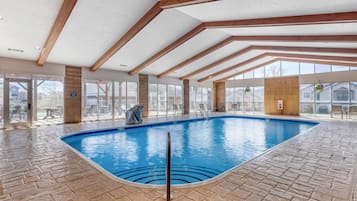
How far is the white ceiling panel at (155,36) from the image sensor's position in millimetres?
5818

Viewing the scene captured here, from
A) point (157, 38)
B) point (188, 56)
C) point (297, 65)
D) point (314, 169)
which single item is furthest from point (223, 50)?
point (314, 169)

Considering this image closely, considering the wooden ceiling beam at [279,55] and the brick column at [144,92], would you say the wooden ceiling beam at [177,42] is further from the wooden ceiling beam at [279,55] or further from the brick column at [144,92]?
the wooden ceiling beam at [279,55]

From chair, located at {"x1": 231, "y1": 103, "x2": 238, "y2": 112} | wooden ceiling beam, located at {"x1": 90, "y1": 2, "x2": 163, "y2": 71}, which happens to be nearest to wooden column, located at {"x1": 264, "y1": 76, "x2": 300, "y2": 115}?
chair, located at {"x1": 231, "y1": 103, "x2": 238, "y2": 112}

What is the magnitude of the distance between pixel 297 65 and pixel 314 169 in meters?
10.6

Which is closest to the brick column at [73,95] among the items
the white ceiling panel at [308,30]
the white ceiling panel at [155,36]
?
the white ceiling panel at [155,36]

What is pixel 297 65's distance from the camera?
11.7 metres

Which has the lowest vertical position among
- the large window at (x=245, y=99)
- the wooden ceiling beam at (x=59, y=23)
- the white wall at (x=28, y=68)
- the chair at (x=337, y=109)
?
the chair at (x=337, y=109)

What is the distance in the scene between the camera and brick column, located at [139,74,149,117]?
1134 cm

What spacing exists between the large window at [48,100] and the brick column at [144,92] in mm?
4030

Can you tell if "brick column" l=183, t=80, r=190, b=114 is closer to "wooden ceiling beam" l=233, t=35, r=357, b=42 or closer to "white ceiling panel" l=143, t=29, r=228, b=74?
"white ceiling panel" l=143, t=29, r=228, b=74

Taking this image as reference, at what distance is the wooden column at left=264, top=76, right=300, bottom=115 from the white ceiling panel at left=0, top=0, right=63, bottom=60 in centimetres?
1225

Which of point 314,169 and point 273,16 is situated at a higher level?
point 273,16

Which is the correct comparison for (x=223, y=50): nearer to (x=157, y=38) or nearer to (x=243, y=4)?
(x=157, y=38)

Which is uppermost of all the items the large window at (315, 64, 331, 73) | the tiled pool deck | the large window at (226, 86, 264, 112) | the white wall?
the large window at (315, 64, 331, 73)
